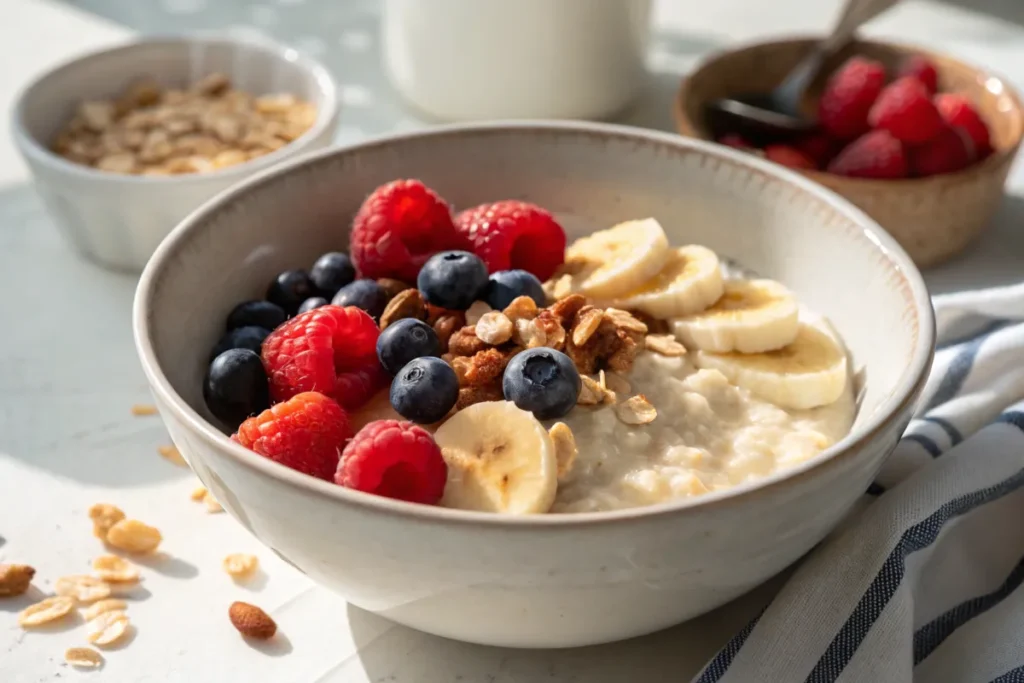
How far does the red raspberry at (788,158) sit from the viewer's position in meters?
1.40

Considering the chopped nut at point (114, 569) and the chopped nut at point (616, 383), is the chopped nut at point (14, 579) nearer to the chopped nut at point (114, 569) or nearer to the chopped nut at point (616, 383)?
the chopped nut at point (114, 569)

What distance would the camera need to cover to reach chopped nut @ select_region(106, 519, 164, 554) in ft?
3.00

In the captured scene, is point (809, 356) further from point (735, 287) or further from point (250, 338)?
point (250, 338)

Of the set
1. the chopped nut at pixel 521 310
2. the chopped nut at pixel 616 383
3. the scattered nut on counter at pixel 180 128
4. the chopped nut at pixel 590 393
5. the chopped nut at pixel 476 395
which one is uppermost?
the chopped nut at pixel 521 310

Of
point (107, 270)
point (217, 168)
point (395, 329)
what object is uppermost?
point (395, 329)

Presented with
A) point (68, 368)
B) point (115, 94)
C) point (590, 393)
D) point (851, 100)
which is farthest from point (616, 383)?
point (115, 94)

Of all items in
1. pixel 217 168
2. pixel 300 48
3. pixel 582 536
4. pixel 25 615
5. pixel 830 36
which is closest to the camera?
pixel 582 536

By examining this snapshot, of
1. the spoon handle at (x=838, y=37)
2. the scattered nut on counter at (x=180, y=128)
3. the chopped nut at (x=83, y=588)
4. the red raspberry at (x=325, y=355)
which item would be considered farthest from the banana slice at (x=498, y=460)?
the spoon handle at (x=838, y=37)

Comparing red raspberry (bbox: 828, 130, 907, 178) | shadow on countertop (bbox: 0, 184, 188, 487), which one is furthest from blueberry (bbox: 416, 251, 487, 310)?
red raspberry (bbox: 828, 130, 907, 178)

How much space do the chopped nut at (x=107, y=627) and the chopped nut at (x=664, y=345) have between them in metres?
0.49

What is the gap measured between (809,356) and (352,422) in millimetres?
410

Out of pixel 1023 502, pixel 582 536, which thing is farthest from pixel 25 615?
pixel 1023 502

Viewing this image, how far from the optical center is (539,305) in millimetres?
962

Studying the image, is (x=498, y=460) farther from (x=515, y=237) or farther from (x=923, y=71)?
(x=923, y=71)
